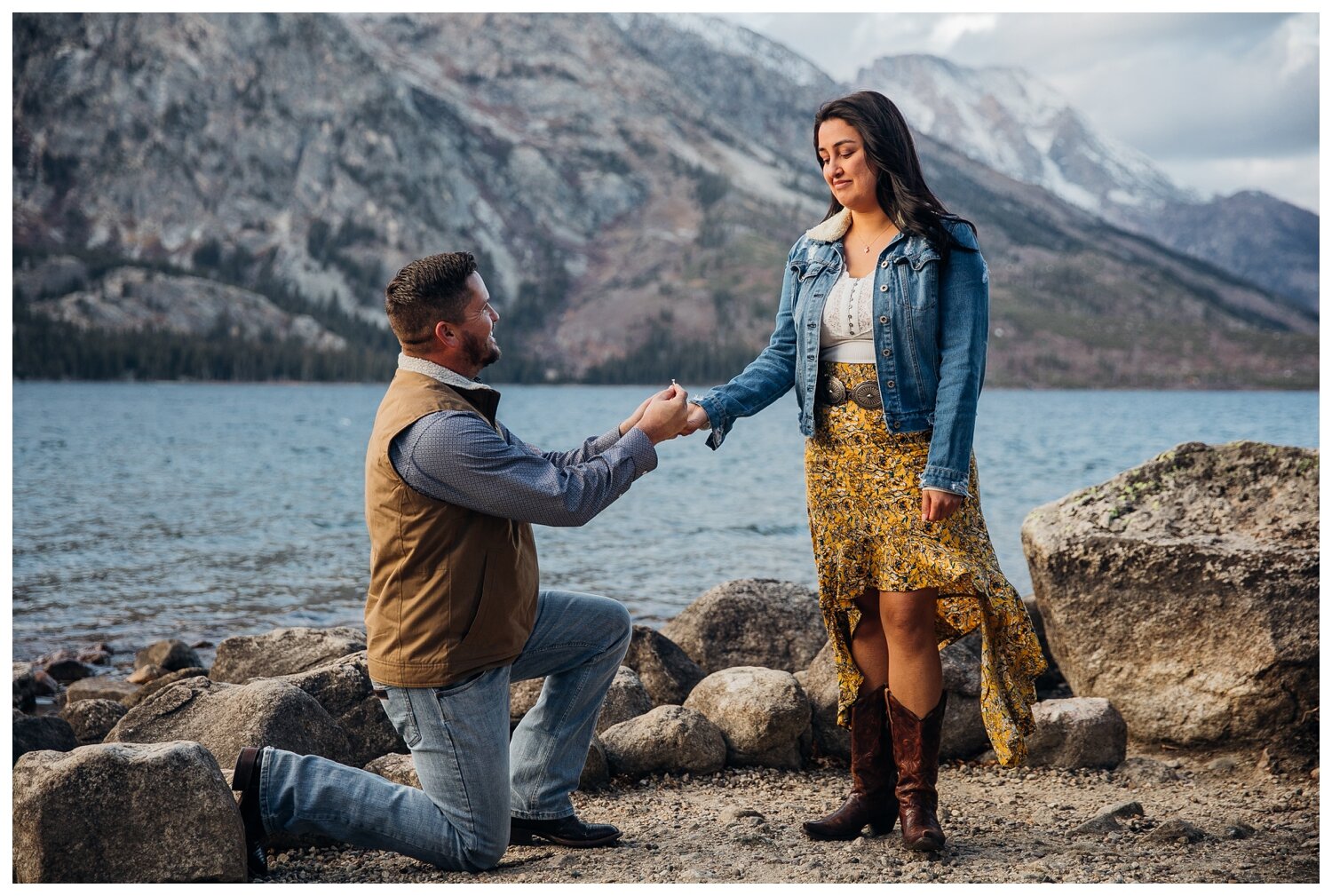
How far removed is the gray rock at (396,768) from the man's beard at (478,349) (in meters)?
1.97

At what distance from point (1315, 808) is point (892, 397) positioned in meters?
2.99

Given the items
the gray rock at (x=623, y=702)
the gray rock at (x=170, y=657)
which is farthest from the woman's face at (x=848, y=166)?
the gray rock at (x=170, y=657)

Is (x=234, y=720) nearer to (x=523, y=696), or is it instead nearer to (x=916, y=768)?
(x=523, y=696)

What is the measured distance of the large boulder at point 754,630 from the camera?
807 cm

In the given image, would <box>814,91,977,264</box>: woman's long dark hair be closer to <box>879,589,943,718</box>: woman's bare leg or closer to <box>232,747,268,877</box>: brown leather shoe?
<box>879,589,943,718</box>: woman's bare leg

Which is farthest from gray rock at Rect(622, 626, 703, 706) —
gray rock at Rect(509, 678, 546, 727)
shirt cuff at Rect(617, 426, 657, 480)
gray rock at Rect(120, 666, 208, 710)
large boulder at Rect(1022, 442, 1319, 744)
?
gray rock at Rect(120, 666, 208, 710)

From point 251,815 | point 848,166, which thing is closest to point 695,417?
point 848,166

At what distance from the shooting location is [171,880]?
4145mm

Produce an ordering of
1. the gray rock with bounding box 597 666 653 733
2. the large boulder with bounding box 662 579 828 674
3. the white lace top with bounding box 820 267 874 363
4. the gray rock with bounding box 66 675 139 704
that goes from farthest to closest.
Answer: the gray rock with bounding box 66 675 139 704, the large boulder with bounding box 662 579 828 674, the gray rock with bounding box 597 666 653 733, the white lace top with bounding box 820 267 874 363

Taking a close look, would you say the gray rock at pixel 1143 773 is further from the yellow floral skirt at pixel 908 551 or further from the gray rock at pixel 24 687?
the gray rock at pixel 24 687

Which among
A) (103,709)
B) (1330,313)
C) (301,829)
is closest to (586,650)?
(301,829)

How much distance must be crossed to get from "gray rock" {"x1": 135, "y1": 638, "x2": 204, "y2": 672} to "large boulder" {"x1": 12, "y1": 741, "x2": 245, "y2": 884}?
7.40m

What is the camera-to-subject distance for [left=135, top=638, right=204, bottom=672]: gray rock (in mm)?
11141
